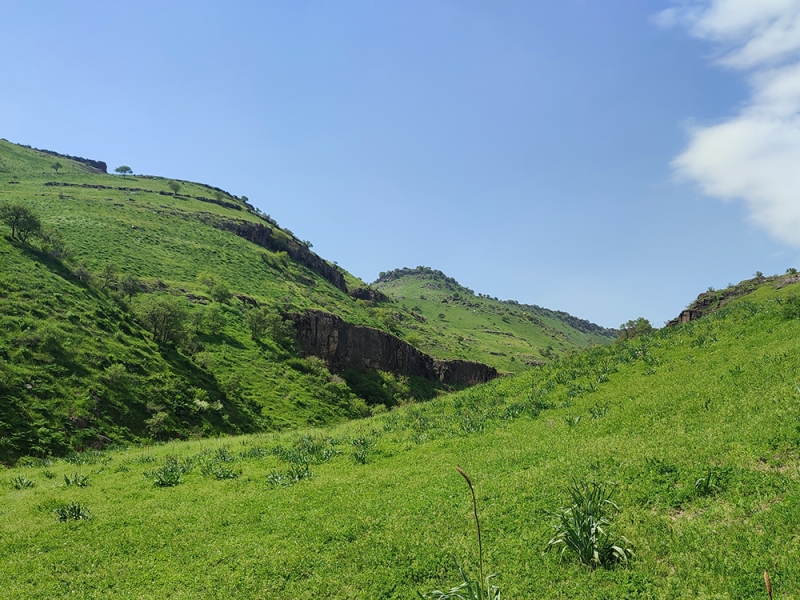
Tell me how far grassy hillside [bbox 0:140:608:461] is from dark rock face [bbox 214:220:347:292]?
643 inches

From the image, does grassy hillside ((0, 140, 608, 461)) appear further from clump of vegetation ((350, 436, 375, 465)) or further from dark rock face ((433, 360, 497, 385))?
clump of vegetation ((350, 436, 375, 465))

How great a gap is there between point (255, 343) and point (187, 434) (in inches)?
1238

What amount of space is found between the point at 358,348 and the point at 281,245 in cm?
8105

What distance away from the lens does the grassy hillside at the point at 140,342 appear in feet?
114

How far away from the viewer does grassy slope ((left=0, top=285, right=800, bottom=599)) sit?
7.53 m

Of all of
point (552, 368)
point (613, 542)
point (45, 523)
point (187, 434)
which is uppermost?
point (552, 368)

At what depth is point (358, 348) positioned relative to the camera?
9206cm

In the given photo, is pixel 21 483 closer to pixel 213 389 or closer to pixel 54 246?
pixel 213 389

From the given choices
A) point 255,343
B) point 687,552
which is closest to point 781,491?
point 687,552

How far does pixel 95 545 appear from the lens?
1138 cm

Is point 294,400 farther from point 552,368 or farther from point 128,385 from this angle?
point 552,368

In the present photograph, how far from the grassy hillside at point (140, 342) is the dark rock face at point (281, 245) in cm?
1633

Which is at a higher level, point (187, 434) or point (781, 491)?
point (781, 491)

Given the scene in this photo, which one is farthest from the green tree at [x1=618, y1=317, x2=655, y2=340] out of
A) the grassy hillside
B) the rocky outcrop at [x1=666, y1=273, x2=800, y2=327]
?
the grassy hillside
